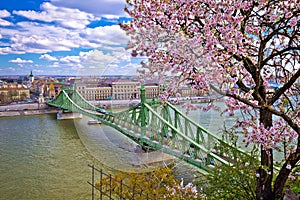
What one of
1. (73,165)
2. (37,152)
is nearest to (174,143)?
(73,165)

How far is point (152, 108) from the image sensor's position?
643 centimetres

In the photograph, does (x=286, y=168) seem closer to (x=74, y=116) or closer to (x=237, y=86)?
(x=237, y=86)

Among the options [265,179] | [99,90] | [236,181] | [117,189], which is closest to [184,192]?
[236,181]

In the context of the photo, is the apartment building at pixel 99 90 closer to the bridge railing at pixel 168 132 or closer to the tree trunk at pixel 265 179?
the bridge railing at pixel 168 132

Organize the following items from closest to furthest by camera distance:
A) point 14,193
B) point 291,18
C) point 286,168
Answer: point 291,18
point 286,168
point 14,193

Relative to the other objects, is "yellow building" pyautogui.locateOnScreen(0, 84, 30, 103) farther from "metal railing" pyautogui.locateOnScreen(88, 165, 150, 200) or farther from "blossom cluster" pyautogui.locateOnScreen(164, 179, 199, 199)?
"blossom cluster" pyautogui.locateOnScreen(164, 179, 199, 199)

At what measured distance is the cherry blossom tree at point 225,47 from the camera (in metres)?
1.35

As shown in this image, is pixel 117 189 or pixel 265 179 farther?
pixel 117 189

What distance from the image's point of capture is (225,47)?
1339mm

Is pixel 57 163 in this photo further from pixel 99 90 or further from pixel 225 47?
pixel 225 47

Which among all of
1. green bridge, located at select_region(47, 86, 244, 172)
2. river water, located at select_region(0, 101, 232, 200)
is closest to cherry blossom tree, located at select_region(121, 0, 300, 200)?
river water, located at select_region(0, 101, 232, 200)

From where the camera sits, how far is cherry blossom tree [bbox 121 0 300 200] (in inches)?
53.2

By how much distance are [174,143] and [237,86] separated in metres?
4.48

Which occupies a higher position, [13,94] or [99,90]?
[99,90]
